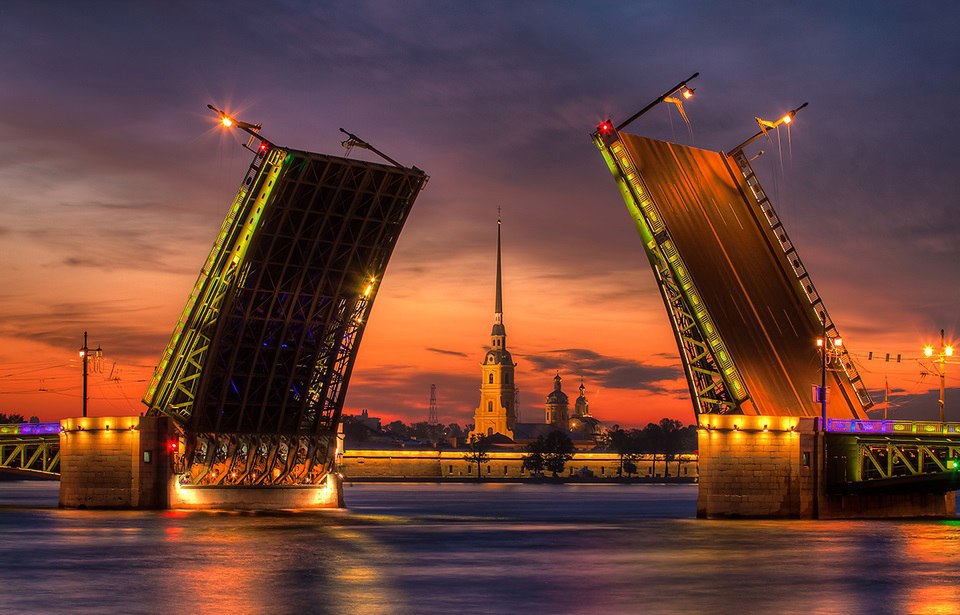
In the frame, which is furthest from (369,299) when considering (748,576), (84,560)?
(748,576)

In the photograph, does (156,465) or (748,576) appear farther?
(156,465)

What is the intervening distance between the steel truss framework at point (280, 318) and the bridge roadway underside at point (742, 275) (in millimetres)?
10126

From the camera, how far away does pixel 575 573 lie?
28.6 m

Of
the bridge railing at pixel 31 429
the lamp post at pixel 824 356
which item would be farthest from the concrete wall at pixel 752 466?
the bridge railing at pixel 31 429

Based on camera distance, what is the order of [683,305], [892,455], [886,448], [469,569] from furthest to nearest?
[886,448] < [892,455] < [683,305] < [469,569]

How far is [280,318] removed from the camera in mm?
58500

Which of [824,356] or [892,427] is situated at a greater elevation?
[824,356]

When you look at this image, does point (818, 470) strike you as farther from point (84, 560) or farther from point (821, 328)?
point (84, 560)

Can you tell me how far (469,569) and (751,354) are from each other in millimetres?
29901

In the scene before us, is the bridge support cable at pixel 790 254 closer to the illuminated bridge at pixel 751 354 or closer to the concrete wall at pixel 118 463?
the illuminated bridge at pixel 751 354

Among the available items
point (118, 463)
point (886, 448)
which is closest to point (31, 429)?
point (118, 463)

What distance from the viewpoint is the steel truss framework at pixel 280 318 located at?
53875 millimetres

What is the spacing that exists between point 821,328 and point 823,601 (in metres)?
39.7

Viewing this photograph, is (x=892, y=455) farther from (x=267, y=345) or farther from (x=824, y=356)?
(x=267, y=345)
